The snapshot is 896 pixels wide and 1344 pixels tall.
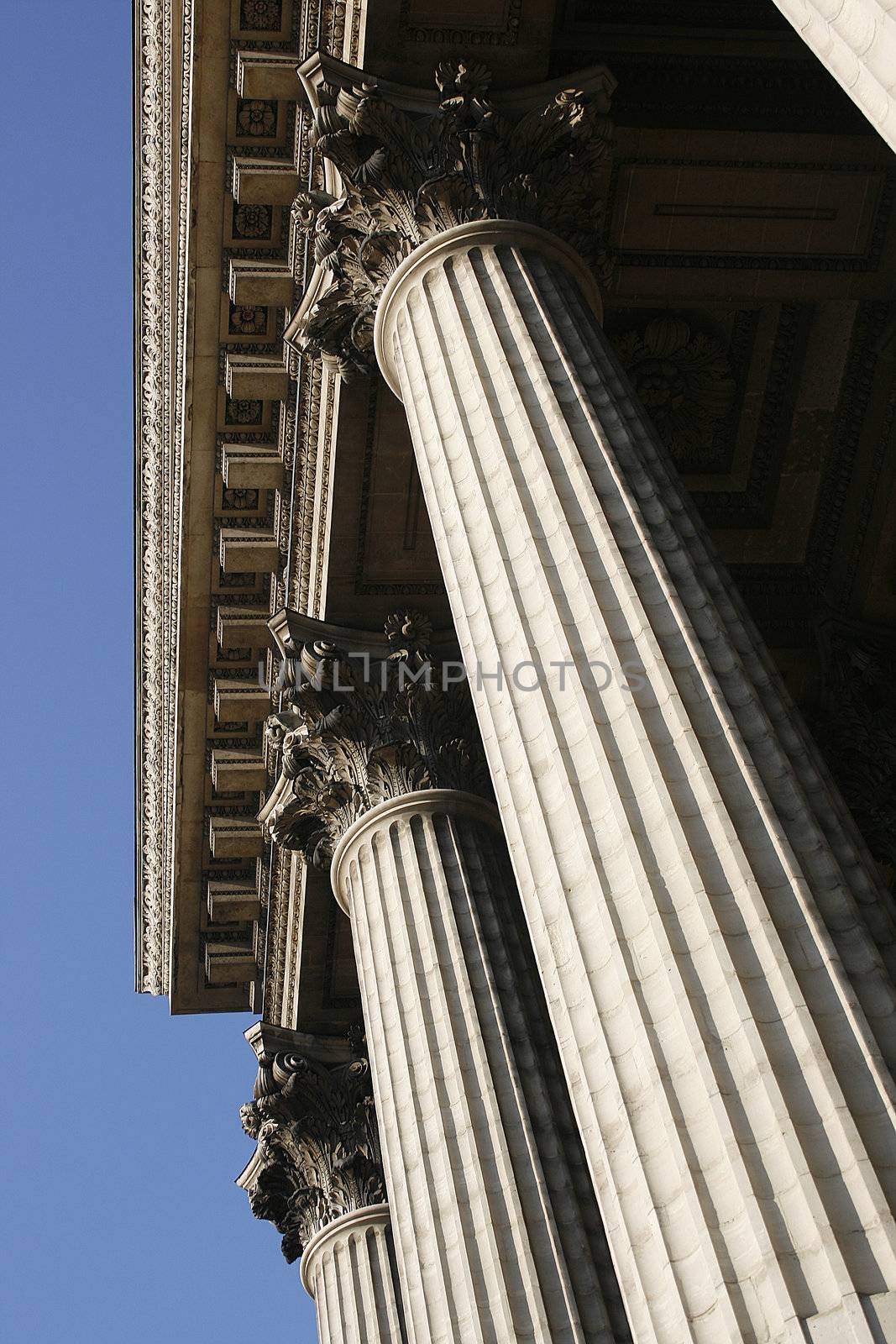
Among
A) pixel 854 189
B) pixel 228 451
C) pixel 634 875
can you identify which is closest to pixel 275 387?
pixel 228 451

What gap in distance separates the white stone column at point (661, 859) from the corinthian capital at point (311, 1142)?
10.7 m

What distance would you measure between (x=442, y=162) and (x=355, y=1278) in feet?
43.5

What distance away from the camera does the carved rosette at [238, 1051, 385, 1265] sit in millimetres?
18844

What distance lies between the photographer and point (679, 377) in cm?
1734

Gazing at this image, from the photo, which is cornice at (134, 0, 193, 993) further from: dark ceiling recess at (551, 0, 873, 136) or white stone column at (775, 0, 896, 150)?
white stone column at (775, 0, 896, 150)

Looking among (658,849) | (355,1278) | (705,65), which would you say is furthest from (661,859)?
(355,1278)

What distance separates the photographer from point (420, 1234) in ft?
40.2

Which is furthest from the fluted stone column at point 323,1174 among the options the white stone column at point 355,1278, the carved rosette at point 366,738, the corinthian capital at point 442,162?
the corinthian capital at point 442,162

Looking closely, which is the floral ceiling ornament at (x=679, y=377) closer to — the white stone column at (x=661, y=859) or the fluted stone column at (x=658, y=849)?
the fluted stone column at (x=658, y=849)

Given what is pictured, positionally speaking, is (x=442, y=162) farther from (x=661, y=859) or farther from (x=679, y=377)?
(x=661, y=859)

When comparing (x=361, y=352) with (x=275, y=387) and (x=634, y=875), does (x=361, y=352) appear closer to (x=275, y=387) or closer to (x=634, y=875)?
(x=275, y=387)

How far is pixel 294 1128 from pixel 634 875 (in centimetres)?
1228

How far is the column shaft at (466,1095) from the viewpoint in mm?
11500

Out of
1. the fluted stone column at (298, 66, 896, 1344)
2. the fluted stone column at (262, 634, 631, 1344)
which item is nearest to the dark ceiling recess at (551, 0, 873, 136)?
the fluted stone column at (298, 66, 896, 1344)
